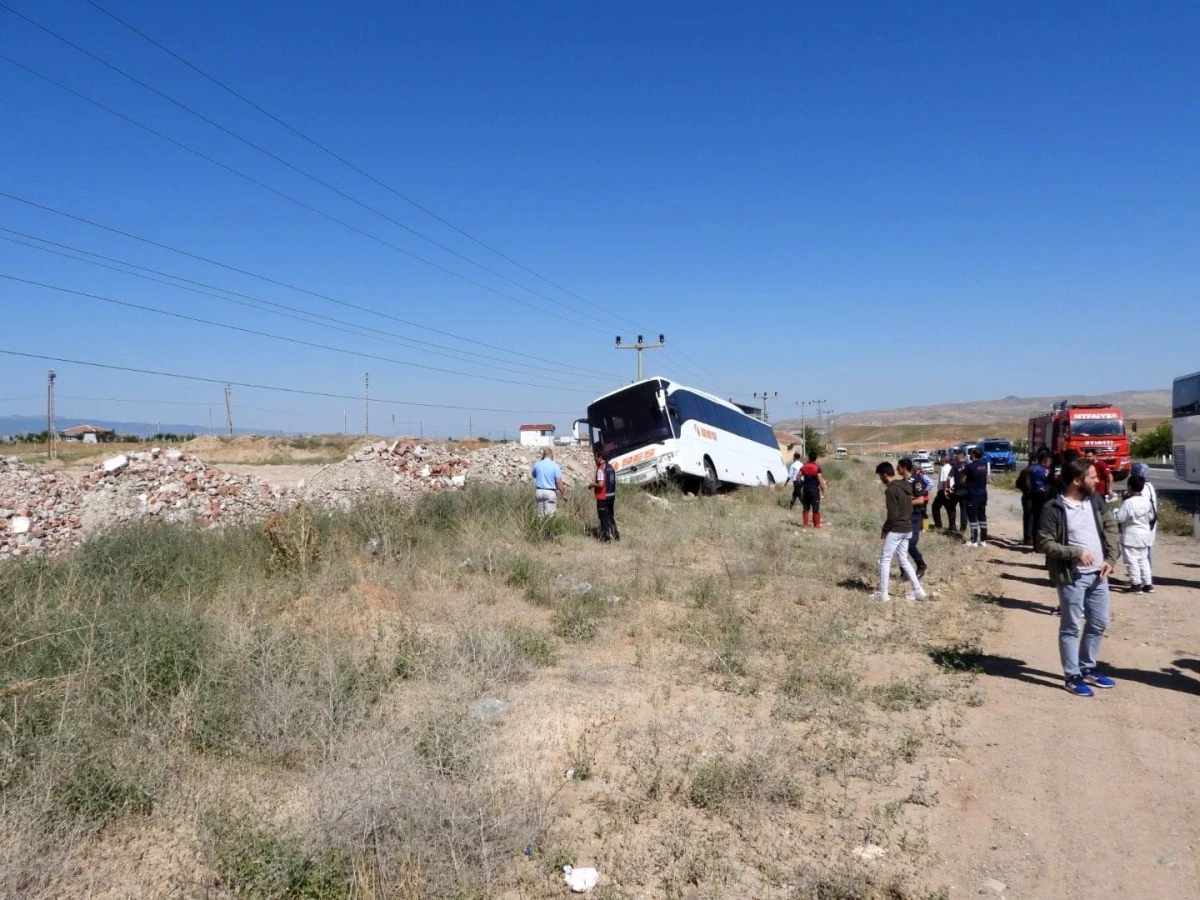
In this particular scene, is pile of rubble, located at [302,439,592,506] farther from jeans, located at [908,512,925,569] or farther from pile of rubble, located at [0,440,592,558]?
jeans, located at [908,512,925,569]

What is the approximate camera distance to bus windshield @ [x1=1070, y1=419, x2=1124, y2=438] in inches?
1164

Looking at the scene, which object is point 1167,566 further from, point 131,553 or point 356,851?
point 131,553

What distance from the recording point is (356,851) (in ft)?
11.9

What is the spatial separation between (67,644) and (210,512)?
8364mm

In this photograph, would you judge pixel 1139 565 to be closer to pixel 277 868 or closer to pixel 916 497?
pixel 916 497

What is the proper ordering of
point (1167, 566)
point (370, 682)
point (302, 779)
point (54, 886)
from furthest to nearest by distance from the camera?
point (1167, 566) → point (370, 682) → point (302, 779) → point (54, 886)

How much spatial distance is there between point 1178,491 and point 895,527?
26.0 metres

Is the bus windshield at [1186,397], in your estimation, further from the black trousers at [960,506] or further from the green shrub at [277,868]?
the green shrub at [277,868]

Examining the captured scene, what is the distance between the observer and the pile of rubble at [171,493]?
12.2 m

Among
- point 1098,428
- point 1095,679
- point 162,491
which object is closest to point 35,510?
point 162,491

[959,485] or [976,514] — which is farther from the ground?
[959,485]

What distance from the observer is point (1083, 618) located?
619 centimetres

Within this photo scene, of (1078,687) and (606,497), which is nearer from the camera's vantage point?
(1078,687)

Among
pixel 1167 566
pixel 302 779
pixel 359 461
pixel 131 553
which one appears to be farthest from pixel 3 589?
pixel 1167 566
